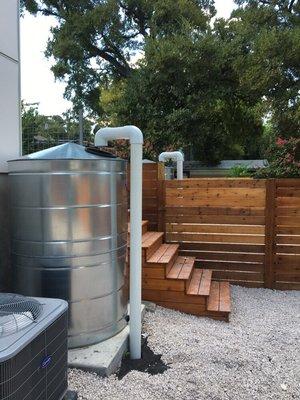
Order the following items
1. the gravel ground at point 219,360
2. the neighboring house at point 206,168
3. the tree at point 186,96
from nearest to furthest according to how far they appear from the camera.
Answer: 1. the gravel ground at point 219,360
2. the tree at point 186,96
3. the neighboring house at point 206,168

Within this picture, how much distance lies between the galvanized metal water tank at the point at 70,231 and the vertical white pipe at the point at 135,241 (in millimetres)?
147

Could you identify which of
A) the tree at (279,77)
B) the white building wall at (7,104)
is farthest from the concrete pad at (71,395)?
the tree at (279,77)

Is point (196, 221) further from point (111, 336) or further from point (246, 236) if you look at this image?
point (111, 336)

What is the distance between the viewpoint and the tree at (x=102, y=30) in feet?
38.9

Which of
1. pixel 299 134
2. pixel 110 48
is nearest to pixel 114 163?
pixel 299 134

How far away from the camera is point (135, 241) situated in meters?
2.83

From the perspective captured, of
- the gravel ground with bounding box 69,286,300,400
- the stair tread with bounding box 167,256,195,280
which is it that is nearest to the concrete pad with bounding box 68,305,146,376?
the gravel ground with bounding box 69,286,300,400

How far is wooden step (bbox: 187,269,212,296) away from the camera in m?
3.85

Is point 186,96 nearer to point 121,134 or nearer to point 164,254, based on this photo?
point 164,254

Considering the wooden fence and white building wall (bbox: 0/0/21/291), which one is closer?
white building wall (bbox: 0/0/21/291)

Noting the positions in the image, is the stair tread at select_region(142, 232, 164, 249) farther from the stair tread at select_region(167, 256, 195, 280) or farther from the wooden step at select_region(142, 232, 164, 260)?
the stair tread at select_region(167, 256, 195, 280)

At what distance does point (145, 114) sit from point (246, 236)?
606cm

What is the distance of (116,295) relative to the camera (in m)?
2.80

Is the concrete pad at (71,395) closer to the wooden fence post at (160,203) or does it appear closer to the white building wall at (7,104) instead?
the white building wall at (7,104)
